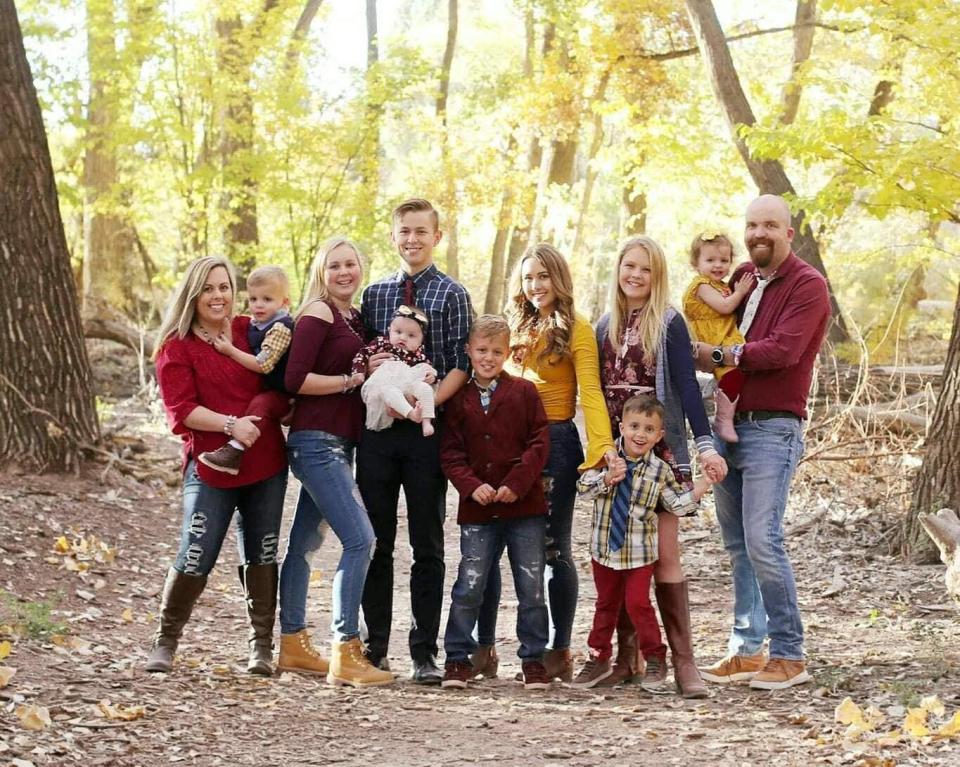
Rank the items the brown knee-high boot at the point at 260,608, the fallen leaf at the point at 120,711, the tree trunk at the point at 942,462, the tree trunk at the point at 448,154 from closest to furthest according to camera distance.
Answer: the fallen leaf at the point at 120,711, the brown knee-high boot at the point at 260,608, the tree trunk at the point at 942,462, the tree trunk at the point at 448,154

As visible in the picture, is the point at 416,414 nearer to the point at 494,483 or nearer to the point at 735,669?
the point at 494,483

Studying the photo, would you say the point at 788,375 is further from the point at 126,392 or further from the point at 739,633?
the point at 126,392

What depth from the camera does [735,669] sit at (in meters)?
5.22

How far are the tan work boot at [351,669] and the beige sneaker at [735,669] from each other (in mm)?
1544

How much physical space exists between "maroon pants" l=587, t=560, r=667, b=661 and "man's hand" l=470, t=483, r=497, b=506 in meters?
0.56

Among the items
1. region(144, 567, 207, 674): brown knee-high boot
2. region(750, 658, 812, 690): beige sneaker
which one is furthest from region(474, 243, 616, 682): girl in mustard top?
region(144, 567, 207, 674): brown knee-high boot

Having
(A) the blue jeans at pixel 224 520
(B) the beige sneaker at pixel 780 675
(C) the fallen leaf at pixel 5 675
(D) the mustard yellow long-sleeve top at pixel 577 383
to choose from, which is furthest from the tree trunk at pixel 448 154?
(C) the fallen leaf at pixel 5 675

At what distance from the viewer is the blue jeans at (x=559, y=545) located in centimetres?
516

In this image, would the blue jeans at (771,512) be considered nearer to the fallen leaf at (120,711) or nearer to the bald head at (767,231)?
the bald head at (767,231)

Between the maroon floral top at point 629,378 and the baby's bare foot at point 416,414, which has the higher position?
the maroon floral top at point 629,378

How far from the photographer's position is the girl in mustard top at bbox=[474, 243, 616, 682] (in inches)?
199

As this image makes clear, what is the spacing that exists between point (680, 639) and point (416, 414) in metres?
1.54

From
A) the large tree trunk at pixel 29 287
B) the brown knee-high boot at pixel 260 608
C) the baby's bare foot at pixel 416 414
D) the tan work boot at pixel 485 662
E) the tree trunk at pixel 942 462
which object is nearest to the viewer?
the baby's bare foot at pixel 416 414

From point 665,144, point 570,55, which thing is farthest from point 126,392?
point 570,55
